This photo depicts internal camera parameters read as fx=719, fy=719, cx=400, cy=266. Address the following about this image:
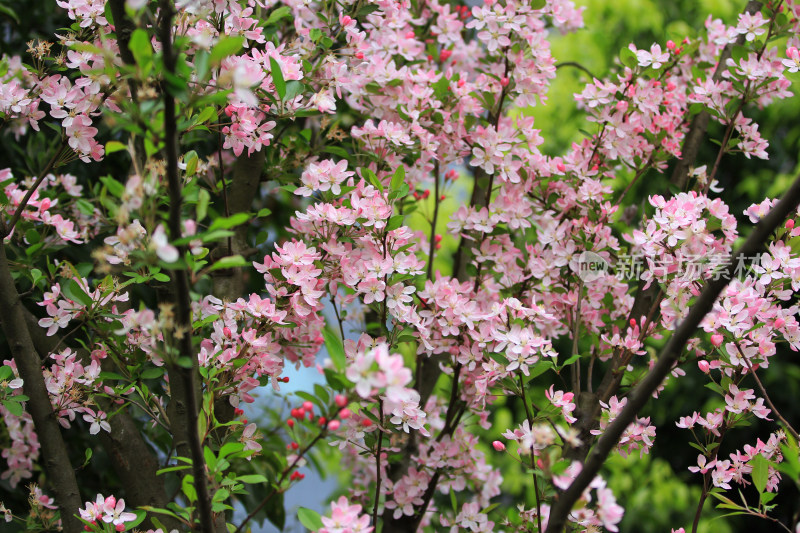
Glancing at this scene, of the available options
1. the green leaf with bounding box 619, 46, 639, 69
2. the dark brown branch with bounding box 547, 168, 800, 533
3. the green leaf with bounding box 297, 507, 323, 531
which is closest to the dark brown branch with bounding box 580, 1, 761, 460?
the green leaf with bounding box 619, 46, 639, 69

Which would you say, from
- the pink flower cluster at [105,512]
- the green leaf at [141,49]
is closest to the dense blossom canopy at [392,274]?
the pink flower cluster at [105,512]

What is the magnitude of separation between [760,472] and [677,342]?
1.61 ft

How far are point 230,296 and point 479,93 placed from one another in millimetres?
787

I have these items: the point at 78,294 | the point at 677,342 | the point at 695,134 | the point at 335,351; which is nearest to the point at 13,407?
the point at 78,294

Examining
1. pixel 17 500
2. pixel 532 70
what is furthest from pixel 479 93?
pixel 17 500

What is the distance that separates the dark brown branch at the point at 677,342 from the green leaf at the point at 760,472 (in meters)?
0.44

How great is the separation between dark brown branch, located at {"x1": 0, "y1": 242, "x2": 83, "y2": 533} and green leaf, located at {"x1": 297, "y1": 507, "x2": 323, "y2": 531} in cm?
65

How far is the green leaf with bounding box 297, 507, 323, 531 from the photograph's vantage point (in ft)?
3.30

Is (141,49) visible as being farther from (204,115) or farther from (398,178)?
(398,178)

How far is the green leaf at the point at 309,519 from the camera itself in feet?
3.30

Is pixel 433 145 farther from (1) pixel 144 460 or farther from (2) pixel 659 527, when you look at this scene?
(2) pixel 659 527

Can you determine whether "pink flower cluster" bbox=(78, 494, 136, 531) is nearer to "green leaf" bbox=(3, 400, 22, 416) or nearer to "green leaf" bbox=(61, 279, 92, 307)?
"green leaf" bbox=(3, 400, 22, 416)

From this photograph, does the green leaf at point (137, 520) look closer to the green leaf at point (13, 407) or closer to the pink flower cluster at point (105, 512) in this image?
the pink flower cluster at point (105, 512)

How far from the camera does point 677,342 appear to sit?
0.94 metres
